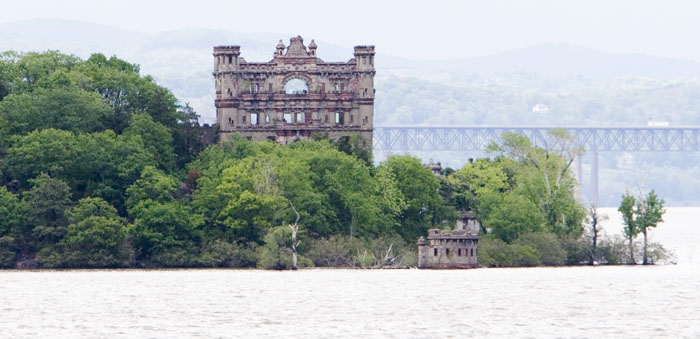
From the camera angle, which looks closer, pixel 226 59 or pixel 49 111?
pixel 49 111

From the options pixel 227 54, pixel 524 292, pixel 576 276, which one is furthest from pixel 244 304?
pixel 227 54

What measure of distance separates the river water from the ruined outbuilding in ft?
7.70

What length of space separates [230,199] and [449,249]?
50.9ft

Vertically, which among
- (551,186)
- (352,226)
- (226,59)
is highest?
(226,59)

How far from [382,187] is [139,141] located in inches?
717

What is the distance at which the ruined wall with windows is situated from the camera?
155500 mm

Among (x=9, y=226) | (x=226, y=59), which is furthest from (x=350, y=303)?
(x=226, y=59)

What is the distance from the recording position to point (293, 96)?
156250 mm

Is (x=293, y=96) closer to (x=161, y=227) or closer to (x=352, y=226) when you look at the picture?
(x=352, y=226)

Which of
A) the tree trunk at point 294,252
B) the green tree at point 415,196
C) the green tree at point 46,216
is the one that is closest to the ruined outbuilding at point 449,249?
the green tree at point 415,196

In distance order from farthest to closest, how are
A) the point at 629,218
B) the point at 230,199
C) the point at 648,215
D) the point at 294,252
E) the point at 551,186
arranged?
the point at 551,186 < the point at 629,218 < the point at 648,215 < the point at 230,199 < the point at 294,252

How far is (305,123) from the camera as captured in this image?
512ft

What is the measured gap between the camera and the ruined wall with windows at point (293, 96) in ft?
510

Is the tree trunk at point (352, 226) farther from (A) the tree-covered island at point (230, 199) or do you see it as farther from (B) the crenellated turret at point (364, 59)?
(B) the crenellated turret at point (364, 59)
